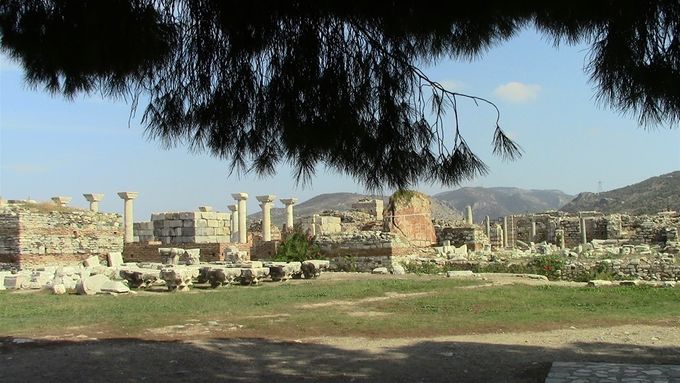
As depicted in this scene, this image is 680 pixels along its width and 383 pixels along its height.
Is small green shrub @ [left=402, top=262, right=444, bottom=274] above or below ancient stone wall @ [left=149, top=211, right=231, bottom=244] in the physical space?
below

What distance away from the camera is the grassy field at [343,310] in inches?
427

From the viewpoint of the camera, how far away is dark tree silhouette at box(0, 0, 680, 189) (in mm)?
4355

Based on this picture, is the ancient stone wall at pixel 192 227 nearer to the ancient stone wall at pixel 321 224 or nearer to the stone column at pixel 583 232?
the ancient stone wall at pixel 321 224

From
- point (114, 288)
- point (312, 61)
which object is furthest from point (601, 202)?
point (312, 61)

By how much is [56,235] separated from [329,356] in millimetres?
20459

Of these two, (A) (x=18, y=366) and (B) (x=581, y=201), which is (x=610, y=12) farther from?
(B) (x=581, y=201)

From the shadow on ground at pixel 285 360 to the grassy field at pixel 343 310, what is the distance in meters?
1.15

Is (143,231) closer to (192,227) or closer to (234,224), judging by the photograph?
(234,224)

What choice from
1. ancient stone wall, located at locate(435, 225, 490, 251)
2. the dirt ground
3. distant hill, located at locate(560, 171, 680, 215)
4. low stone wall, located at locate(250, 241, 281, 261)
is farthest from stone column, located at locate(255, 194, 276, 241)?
distant hill, located at locate(560, 171, 680, 215)

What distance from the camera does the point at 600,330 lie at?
1043 centimetres

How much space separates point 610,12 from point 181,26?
2758 millimetres

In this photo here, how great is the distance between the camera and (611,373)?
682cm

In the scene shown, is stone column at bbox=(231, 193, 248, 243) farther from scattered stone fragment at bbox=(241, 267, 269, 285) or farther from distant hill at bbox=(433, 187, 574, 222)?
distant hill at bbox=(433, 187, 574, 222)

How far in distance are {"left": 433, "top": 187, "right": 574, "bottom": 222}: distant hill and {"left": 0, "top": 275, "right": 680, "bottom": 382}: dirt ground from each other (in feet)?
369
